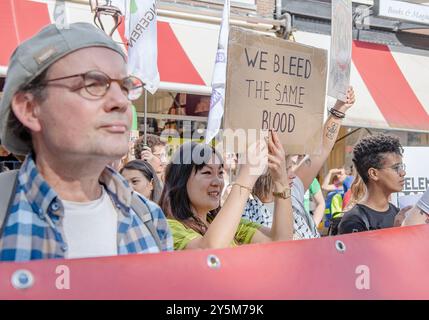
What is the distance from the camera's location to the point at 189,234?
95.3 inches

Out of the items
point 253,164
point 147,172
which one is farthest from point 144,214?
point 147,172

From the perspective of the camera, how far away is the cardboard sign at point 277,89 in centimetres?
234

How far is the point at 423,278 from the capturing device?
1.69 m

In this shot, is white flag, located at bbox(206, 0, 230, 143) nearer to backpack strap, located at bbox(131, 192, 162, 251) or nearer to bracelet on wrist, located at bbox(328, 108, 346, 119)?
bracelet on wrist, located at bbox(328, 108, 346, 119)

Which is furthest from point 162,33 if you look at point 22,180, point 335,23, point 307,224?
point 22,180

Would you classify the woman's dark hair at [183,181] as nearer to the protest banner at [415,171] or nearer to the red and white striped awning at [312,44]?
the protest banner at [415,171]

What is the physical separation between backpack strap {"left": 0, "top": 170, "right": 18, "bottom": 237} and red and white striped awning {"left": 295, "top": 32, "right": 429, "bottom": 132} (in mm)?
8923

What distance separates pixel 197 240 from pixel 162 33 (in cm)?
698

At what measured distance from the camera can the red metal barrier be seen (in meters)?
1.27

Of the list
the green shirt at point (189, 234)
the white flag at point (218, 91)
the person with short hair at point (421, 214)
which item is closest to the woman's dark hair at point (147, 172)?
the white flag at point (218, 91)

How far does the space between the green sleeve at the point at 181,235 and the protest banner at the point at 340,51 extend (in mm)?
1369

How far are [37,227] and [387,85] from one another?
396 inches

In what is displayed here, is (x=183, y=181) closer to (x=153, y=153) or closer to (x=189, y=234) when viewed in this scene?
(x=189, y=234)

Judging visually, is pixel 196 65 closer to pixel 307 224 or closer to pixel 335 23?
pixel 335 23
